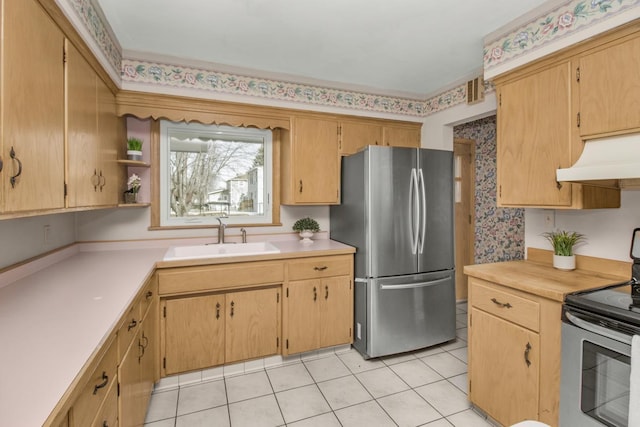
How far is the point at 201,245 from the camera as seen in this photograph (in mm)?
2795

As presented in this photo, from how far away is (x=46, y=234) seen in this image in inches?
79.0

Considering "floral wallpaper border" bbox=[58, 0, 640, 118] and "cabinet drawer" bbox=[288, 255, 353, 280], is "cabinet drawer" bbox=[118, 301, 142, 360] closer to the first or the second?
"cabinet drawer" bbox=[288, 255, 353, 280]

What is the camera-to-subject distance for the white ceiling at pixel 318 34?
1.89 m

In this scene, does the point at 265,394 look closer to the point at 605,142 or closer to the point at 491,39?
the point at 605,142

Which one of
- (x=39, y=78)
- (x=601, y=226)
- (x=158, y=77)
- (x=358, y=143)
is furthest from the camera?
(x=358, y=143)

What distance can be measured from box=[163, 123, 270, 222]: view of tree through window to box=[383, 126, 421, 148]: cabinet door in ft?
4.26

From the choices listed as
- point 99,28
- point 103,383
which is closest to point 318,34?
point 99,28

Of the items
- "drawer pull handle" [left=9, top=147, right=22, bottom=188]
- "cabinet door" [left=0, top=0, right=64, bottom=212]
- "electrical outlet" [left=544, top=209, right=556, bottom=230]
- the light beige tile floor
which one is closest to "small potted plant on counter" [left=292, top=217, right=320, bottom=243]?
the light beige tile floor

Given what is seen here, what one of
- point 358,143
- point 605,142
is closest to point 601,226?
point 605,142

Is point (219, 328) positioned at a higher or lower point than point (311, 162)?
lower

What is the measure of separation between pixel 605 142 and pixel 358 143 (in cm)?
192

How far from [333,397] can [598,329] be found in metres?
1.57

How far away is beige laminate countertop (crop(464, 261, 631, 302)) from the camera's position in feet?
5.09

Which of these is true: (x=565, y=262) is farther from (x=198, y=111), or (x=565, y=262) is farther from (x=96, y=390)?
(x=198, y=111)
